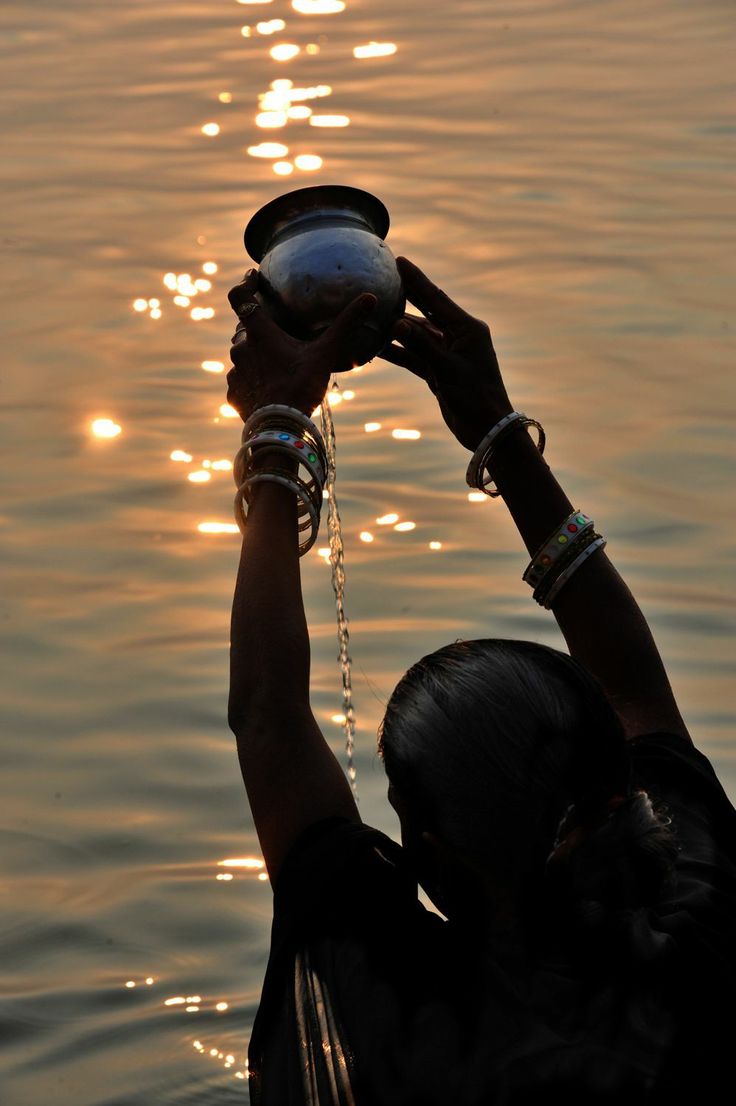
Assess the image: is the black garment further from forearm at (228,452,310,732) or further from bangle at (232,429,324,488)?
bangle at (232,429,324,488)

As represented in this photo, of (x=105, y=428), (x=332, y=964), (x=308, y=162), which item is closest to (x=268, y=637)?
(x=332, y=964)

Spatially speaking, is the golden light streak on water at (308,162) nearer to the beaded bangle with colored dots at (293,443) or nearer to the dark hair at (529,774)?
the beaded bangle with colored dots at (293,443)

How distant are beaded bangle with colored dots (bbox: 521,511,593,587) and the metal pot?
Result: 1.50ft

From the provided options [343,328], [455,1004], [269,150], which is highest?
[269,150]

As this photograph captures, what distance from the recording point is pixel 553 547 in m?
2.66

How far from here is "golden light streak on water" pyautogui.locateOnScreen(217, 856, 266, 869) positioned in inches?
187

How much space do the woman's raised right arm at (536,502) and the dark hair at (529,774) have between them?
1.81ft

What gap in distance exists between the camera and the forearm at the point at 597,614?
8.39ft

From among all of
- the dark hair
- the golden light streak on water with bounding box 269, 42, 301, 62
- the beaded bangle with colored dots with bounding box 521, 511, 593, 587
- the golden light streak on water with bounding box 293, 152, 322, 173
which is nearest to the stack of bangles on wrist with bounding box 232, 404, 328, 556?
the beaded bangle with colored dots with bounding box 521, 511, 593, 587

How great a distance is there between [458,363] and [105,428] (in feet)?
14.3

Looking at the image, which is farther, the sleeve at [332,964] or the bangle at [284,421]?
the bangle at [284,421]

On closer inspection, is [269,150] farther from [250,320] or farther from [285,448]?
[285,448]

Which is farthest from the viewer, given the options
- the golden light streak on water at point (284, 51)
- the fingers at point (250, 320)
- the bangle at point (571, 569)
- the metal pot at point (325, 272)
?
the golden light streak on water at point (284, 51)

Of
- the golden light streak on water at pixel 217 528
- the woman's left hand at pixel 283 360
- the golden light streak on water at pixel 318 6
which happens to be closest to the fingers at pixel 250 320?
the woman's left hand at pixel 283 360
